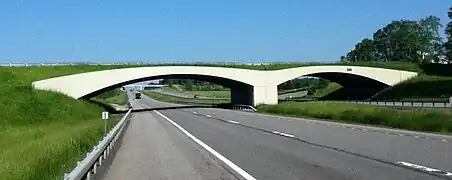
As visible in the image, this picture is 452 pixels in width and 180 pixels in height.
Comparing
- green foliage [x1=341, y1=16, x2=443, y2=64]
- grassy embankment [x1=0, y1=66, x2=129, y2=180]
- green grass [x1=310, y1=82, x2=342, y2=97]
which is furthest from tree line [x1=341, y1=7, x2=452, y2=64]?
grassy embankment [x1=0, y1=66, x2=129, y2=180]

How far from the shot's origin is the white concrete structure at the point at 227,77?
75.1 metres

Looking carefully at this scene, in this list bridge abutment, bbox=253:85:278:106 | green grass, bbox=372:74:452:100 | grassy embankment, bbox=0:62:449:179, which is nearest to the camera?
grassy embankment, bbox=0:62:449:179

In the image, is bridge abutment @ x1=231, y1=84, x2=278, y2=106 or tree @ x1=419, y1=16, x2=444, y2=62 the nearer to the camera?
bridge abutment @ x1=231, y1=84, x2=278, y2=106

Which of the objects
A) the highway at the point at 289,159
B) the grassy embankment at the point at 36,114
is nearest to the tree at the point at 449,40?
Answer: the grassy embankment at the point at 36,114

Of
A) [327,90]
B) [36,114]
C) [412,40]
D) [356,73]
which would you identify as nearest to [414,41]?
[412,40]

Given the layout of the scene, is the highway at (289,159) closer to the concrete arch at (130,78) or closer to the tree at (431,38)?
the concrete arch at (130,78)

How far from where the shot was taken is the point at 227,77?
283ft

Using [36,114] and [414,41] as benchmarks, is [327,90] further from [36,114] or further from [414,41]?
[36,114]

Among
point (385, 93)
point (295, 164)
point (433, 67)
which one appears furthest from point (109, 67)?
point (295, 164)

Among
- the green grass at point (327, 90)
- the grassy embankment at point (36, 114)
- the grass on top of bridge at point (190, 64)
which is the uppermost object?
the grass on top of bridge at point (190, 64)

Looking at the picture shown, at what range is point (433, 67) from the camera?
334ft

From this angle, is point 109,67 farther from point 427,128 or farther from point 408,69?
point 427,128

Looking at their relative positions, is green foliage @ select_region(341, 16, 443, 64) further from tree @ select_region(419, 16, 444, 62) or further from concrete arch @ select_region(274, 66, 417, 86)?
concrete arch @ select_region(274, 66, 417, 86)

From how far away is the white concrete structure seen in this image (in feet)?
246
